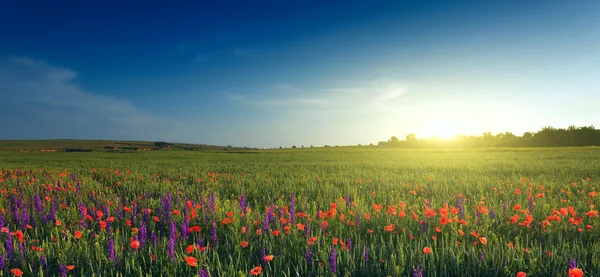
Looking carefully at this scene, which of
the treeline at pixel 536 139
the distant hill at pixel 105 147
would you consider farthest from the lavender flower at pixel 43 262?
the treeline at pixel 536 139

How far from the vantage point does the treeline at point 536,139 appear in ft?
218

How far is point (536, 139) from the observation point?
68.9 metres

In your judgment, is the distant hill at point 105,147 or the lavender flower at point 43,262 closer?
the lavender flower at point 43,262

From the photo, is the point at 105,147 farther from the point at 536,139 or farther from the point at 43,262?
the point at 536,139

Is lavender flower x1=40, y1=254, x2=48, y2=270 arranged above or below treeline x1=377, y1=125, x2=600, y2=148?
below

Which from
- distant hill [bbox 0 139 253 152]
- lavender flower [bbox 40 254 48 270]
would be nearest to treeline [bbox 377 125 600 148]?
distant hill [bbox 0 139 253 152]

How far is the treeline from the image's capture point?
218 ft

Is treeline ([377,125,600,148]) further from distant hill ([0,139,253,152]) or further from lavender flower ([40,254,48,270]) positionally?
lavender flower ([40,254,48,270])

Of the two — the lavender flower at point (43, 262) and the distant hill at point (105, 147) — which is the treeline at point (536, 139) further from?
the lavender flower at point (43, 262)

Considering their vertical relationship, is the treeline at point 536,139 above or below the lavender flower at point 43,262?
above

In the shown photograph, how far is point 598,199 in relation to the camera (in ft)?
22.9

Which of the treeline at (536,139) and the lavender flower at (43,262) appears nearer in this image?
the lavender flower at (43,262)

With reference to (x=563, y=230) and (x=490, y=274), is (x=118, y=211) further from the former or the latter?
(x=563, y=230)

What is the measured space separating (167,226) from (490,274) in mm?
4154
